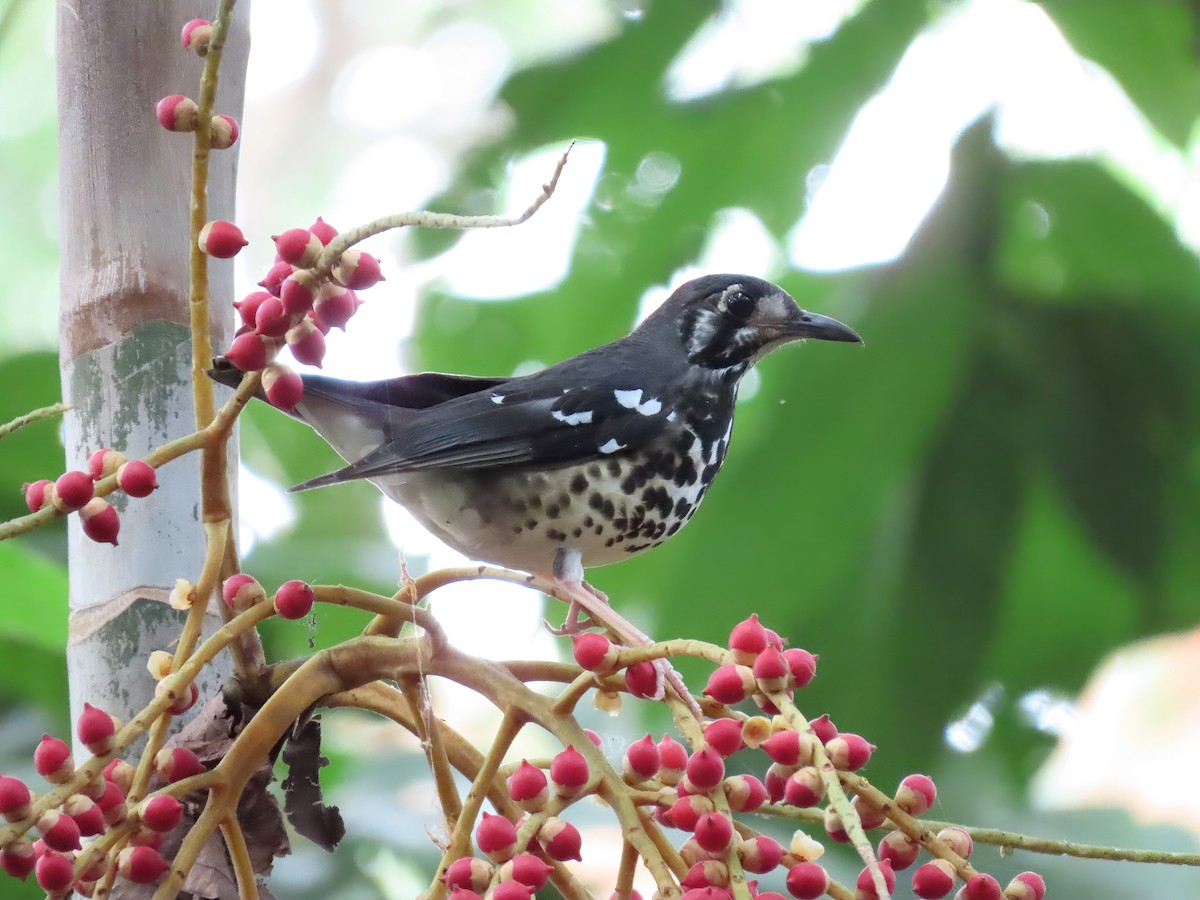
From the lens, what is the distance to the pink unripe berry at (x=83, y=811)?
0.91 metres

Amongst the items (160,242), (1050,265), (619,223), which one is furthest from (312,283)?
(1050,265)

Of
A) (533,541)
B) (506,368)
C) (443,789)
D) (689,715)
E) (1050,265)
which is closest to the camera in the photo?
(689,715)

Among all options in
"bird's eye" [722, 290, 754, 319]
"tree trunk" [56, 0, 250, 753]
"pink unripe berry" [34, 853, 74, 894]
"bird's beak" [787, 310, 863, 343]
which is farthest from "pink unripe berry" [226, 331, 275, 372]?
"bird's eye" [722, 290, 754, 319]

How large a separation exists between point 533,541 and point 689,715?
2.84ft

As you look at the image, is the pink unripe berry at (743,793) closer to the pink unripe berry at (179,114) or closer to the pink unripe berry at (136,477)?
the pink unripe berry at (136,477)

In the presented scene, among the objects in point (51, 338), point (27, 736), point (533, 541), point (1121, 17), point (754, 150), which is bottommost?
point (27, 736)

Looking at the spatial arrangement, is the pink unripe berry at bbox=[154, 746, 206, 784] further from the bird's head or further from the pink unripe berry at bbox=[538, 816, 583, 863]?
the bird's head

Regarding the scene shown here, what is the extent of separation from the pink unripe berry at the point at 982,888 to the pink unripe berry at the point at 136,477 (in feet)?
2.05

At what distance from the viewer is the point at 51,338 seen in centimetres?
200

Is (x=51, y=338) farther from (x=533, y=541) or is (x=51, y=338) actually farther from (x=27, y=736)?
(x=533, y=541)

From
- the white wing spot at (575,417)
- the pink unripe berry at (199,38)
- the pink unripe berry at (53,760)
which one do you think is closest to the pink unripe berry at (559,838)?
the pink unripe berry at (53,760)

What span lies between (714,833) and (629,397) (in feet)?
3.58

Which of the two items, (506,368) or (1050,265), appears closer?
(1050,265)

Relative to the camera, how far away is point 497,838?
0.92m
